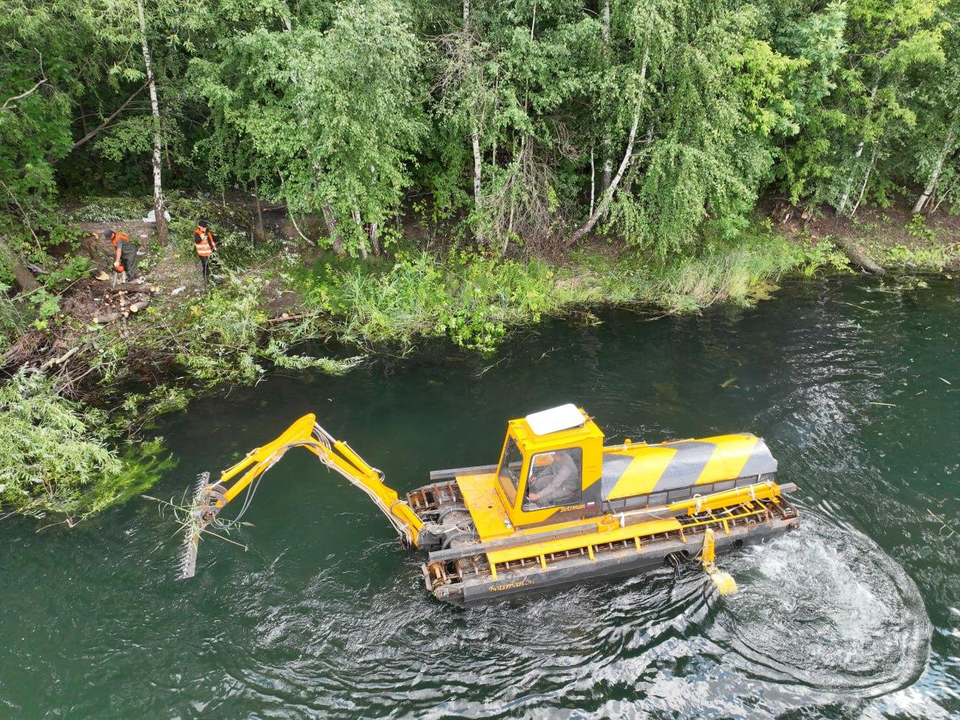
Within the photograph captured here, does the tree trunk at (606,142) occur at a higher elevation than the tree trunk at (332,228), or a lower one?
higher

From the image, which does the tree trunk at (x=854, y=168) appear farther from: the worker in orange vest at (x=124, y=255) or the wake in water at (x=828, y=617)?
the worker in orange vest at (x=124, y=255)

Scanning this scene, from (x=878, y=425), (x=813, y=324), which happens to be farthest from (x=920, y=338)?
(x=878, y=425)

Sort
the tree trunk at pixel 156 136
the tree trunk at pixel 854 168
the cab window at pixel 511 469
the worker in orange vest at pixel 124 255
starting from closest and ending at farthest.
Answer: the cab window at pixel 511 469
the tree trunk at pixel 156 136
the worker in orange vest at pixel 124 255
the tree trunk at pixel 854 168

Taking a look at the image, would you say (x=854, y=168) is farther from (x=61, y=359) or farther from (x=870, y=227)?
(x=61, y=359)

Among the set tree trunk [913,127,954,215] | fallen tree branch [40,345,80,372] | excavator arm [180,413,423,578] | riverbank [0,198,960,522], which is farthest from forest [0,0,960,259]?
excavator arm [180,413,423,578]

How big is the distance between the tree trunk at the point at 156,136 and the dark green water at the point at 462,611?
6859mm

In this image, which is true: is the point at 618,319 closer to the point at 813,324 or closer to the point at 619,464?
the point at 813,324

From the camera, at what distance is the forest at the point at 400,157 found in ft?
40.1

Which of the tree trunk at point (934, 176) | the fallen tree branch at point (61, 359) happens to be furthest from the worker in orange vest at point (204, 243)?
the tree trunk at point (934, 176)

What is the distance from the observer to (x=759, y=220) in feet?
64.8

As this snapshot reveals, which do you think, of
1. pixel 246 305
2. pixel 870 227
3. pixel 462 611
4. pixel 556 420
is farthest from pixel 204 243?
pixel 870 227

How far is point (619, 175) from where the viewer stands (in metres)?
15.7

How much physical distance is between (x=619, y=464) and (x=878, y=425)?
21.6ft

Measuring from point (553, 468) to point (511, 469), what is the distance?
2.18ft
